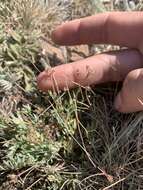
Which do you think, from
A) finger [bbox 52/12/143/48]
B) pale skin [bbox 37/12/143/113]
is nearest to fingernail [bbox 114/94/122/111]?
pale skin [bbox 37/12/143/113]

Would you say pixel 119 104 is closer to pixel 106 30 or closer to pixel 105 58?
pixel 105 58

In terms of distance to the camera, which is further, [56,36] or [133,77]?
[56,36]

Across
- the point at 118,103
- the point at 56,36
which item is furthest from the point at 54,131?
the point at 56,36

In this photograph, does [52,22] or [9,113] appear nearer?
[9,113]

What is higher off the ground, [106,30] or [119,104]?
[106,30]

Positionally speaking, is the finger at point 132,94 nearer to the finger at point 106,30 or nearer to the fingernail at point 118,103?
the fingernail at point 118,103

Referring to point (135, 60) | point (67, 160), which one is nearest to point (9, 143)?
point (67, 160)

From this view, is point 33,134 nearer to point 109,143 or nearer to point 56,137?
point 56,137

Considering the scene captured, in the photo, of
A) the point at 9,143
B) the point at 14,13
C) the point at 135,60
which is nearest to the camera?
the point at 9,143

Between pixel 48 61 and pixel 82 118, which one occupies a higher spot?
pixel 48 61
